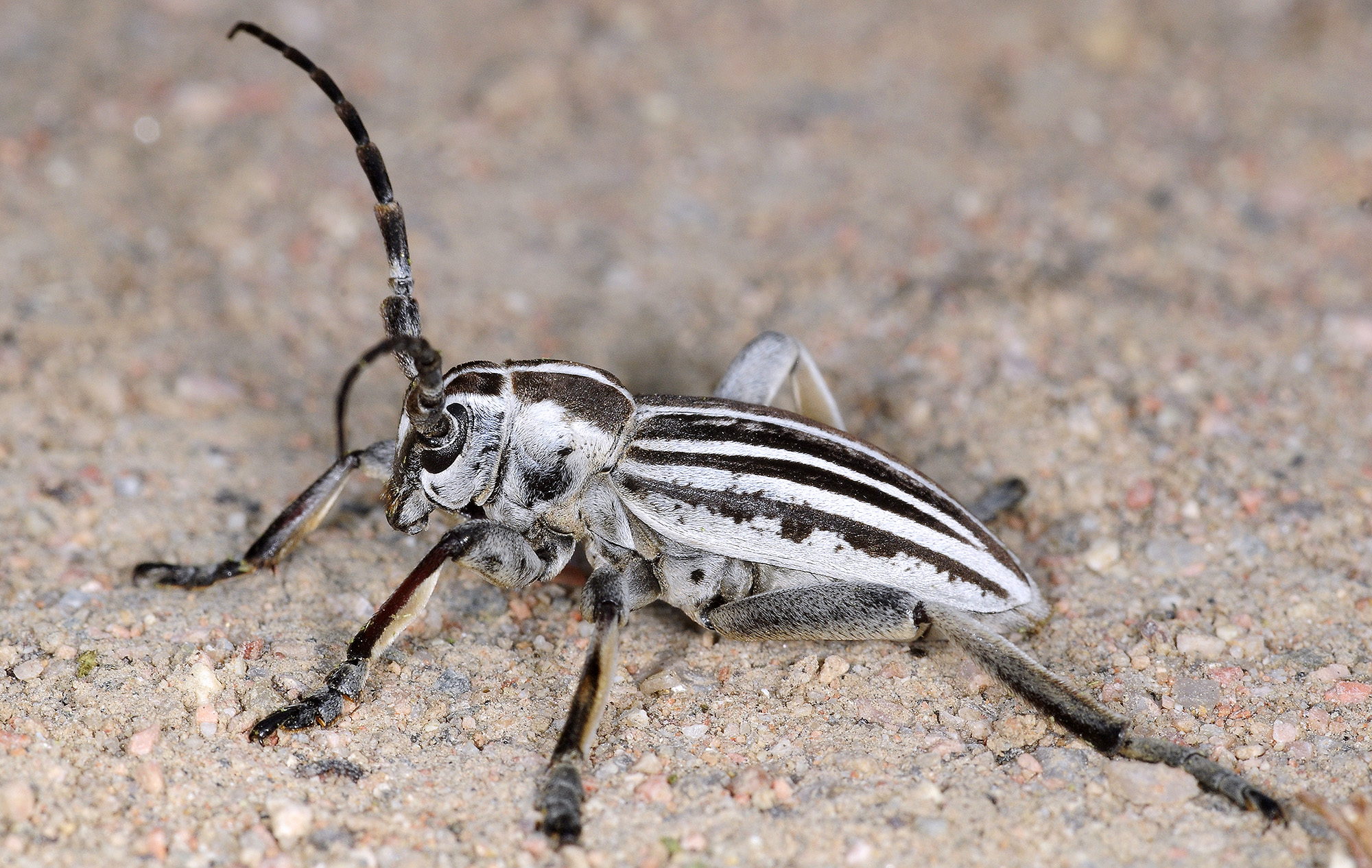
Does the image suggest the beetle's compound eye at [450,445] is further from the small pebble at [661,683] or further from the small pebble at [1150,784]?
the small pebble at [1150,784]

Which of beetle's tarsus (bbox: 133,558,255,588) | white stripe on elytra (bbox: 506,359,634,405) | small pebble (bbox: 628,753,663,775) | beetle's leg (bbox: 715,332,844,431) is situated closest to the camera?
small pebble (bbox: 628,753,663,775)

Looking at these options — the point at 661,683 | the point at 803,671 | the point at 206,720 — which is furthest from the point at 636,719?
the point at 206,720

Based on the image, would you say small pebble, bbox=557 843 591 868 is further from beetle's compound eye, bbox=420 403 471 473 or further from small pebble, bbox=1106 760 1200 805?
small pebble, bbox=1106 760 1200 805

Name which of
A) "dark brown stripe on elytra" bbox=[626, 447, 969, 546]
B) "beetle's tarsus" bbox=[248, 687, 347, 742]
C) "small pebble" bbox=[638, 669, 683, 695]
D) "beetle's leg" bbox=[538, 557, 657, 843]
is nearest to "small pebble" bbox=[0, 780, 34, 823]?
"beetle's tarsus" bbox=[248, 687, 347, 742]

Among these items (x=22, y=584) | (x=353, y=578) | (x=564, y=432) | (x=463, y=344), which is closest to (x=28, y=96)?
(x=463, y=344)

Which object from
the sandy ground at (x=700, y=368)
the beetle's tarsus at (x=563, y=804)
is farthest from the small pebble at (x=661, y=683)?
the beetle's tarsus at (x=563, y=804)

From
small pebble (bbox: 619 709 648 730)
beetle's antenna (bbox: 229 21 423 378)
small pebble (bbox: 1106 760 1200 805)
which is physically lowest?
small pebble (bbox: 619 709 648 730)

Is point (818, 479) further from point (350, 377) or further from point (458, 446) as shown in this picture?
point (350, 377)
